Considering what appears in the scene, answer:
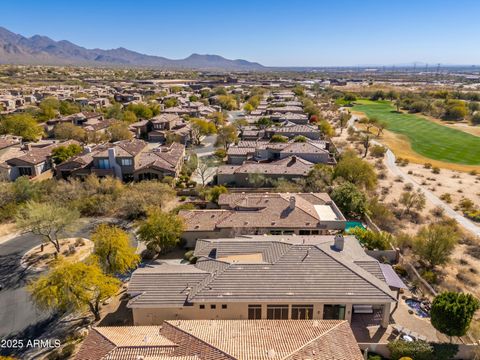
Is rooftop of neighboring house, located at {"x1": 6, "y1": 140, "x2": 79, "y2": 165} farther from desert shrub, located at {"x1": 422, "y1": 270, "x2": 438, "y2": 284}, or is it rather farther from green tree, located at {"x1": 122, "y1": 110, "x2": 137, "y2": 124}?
desert shrub, located at {"x1": 422, "y1": 270, "x2": 438, "y2": 284}

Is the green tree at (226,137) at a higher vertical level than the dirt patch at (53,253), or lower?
higher

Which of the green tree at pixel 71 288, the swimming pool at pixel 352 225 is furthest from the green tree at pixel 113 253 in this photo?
the swimming pool at pixel 352 225

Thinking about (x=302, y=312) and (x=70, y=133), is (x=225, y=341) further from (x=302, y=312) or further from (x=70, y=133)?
(x=70, y=133)

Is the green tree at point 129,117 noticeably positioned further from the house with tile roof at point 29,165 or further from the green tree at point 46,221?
the green tree at point 46,221

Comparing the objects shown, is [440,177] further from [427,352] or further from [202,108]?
[202,108]

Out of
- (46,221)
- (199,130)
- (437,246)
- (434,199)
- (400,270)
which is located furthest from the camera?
(199,130)

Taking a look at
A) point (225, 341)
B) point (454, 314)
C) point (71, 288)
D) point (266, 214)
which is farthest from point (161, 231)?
point (454, 314)

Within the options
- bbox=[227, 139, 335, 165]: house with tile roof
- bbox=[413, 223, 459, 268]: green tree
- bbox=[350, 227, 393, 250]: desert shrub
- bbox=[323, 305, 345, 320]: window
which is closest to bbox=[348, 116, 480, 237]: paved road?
bbox=[413, 223, 459, 268]: green tree
